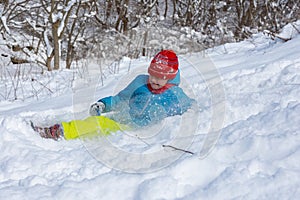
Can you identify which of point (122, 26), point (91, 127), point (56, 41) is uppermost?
point (91, 127)

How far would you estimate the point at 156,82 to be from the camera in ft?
9.69

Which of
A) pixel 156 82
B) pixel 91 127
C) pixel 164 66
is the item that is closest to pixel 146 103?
pixel 156 82

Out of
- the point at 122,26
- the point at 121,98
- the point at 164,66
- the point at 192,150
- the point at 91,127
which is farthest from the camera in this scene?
the point at 122,26

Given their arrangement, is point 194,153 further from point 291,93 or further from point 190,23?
point 190,23

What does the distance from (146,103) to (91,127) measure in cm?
47

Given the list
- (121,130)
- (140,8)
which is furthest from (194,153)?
(140,8)

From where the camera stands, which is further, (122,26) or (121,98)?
(122,26)

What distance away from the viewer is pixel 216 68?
161 inches

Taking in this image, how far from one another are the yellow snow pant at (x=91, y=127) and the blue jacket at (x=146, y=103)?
189mm

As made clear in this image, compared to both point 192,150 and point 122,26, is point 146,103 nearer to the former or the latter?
point 192,150

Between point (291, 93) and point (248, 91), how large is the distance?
0.39 meters

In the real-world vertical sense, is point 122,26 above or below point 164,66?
below

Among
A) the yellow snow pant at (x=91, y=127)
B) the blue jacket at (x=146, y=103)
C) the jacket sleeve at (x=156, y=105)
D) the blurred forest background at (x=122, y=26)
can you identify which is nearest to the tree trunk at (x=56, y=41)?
the blurred forest background at (x=122, y=26)

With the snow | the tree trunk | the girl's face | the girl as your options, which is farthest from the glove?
the tree trunk
